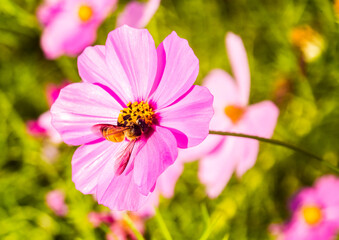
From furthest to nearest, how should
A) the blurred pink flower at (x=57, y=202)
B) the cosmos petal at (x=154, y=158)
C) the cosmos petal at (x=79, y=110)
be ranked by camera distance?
1. the blurred pink flower at (x=57, y=202)
2. the cosmos petal at (x=79, y=110)
3. the cosmos petal at (x=154, y=158)

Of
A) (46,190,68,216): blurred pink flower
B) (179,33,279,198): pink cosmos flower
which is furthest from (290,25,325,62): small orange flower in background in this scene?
(46,190,68,216): blurred pink flower

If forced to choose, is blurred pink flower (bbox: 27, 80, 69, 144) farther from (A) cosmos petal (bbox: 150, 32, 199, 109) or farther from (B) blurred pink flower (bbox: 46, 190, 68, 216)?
(A) cosmos petal (bbox: 150, 32, 199, 109)

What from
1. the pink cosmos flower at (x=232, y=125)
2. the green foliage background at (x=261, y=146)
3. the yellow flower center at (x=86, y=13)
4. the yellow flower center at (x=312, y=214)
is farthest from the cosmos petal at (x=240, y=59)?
the yellow flower center at (x=86, y=13)

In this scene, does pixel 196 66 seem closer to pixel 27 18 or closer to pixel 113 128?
pixel 113 128

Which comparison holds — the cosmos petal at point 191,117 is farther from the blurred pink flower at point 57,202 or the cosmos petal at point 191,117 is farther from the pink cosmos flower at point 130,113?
the blurred pink flower at point 57,202

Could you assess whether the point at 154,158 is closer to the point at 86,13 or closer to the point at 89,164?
the point at 89,164
